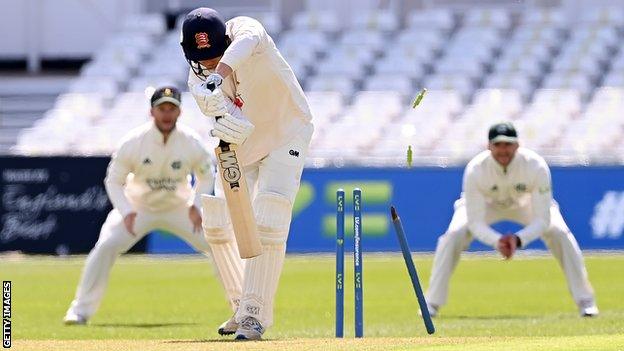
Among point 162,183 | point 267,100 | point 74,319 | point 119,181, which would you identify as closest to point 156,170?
point 162,183

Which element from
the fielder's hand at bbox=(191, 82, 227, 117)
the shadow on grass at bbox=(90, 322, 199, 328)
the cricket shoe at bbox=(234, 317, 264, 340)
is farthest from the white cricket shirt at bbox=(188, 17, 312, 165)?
the shadow on grass at bbox=(90, 322, 199, 328)

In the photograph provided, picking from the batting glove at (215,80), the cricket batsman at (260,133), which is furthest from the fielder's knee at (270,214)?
the batting glove at (215,80)

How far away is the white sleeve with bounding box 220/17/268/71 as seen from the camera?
8.05 m

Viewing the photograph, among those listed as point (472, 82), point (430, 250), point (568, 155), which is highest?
point (472, 82)

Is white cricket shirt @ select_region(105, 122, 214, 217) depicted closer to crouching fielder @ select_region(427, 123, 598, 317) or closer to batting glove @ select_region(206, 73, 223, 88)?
crouching fielder @ select_region(427, 123, 598, 317)

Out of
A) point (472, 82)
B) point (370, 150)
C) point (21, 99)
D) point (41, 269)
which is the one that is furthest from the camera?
point (21, 99)

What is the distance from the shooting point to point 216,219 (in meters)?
8.95

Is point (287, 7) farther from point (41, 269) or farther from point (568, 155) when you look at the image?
point (41, 269)

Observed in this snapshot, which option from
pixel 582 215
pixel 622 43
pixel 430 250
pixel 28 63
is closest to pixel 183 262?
pixel 430 250

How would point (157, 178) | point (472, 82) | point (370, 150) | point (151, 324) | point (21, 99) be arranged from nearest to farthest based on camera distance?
point (151, 324) < point (157, 178) < point (370, 150) < point (472, 82) < point (21, 99)

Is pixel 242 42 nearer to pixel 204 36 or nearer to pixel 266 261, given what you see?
pixel 204 36

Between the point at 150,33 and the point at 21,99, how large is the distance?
9.20 feet

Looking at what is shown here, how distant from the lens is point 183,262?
20172mm

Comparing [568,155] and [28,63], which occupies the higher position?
[28,63]
